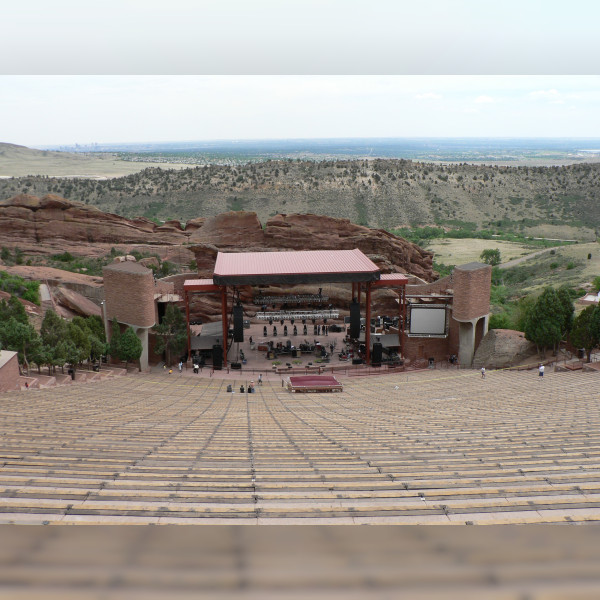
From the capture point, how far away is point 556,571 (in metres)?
1.21

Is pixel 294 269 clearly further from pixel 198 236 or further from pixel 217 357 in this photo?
pixel 198 236

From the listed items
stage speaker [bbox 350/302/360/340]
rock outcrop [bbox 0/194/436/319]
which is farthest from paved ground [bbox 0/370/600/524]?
rock outcrop [bbox 0/194/436/319]

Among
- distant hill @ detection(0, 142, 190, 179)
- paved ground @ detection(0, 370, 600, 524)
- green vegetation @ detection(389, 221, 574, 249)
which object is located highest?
distant hill @ detection(0, 142, 190, 179)

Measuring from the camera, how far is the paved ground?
3902 millimetres

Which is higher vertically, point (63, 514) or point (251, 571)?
point (251, 571)

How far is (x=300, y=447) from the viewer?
9.24 metres

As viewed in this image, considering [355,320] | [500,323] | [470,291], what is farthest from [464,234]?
[355,320]

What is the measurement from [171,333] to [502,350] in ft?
57.7

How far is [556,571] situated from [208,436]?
9.64m

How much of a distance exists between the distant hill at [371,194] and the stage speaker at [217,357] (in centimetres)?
4949

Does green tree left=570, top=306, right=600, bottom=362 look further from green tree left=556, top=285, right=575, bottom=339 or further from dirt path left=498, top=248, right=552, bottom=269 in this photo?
dirt path left=498, top=248, right=552, bottom=269

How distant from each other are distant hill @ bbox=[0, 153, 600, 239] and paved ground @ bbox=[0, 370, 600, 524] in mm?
64337

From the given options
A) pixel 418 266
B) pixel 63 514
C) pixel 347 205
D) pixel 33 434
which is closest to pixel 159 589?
pixel 63 514

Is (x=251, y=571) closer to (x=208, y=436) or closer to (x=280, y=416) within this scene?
(x=208, y=436)
